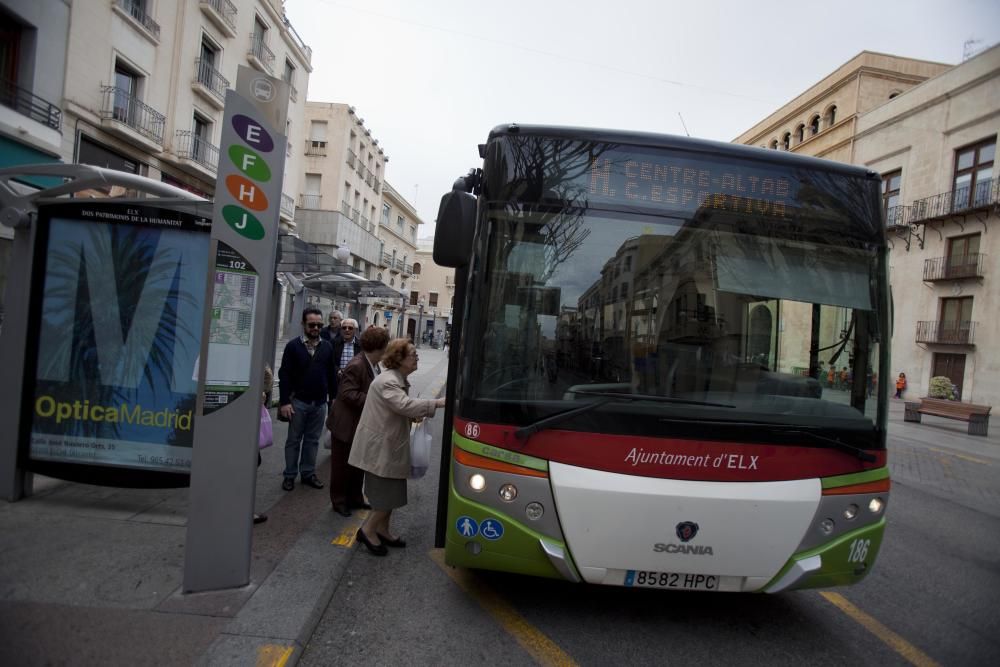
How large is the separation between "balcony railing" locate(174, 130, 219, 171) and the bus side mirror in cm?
1880

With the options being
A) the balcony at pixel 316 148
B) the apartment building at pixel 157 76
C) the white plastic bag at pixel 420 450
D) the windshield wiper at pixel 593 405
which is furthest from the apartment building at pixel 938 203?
the balcony at pixel 316 148

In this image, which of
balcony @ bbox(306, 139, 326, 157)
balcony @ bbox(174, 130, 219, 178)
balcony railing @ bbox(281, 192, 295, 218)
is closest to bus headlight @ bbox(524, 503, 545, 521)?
balcony @ bbox(174, 130, 219, 178)

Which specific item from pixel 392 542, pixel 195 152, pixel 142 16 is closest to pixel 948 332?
pixel 392 542

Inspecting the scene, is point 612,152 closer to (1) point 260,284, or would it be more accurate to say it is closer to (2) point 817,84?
(1) point 260,284

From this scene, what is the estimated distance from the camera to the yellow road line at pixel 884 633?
3.30 meters

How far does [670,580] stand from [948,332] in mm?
28137

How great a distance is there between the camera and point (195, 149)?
20672 millimetres

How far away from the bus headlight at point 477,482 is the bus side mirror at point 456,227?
1190 mm

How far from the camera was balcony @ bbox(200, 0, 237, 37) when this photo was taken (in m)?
20.0

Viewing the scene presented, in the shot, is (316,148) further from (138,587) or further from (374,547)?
(138,587)

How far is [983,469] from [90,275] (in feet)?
43.2

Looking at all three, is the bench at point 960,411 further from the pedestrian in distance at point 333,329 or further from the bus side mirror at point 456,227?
the bus side mirror at point 456,227

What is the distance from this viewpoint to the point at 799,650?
3.33 m

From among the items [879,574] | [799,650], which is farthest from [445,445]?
[879,574]
